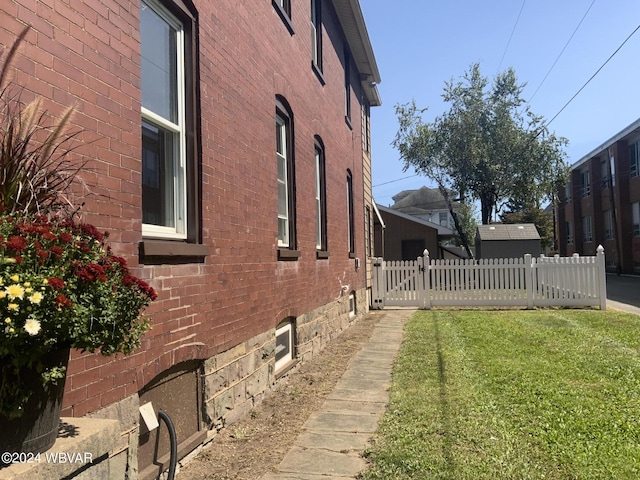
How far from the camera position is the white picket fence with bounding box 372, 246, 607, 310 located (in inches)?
518

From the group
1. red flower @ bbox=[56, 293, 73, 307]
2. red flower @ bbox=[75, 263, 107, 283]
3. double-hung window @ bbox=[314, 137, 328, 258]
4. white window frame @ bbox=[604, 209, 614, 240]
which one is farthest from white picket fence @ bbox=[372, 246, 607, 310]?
white window frame @ bbox=[604, 209, 614, 240]

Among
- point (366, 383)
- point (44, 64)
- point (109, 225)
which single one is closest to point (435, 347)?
point (366, 383)

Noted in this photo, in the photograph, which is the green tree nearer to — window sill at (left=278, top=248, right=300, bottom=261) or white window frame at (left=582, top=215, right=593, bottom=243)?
white window frame at (left=582, top=215, right=593, bottom=243)

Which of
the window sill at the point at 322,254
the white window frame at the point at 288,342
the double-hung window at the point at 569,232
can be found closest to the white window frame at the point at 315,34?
the window sill at the point at 322,254

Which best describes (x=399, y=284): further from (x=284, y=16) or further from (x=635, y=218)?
(x=635, y=218)

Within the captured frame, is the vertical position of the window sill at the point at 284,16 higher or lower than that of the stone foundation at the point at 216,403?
higher

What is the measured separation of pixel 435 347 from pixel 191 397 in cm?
521

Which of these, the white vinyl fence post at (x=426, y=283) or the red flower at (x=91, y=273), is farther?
the white vinyl fence post at (x=426, y=283)

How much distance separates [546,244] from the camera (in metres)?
50.2

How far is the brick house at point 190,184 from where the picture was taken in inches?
105

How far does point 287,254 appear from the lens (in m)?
6.26

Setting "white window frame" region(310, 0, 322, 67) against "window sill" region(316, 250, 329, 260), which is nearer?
"window sill" region(316, 250, 329, 260)

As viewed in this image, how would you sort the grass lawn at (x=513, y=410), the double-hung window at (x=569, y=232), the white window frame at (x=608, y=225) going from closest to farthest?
the grass lawn at (x=513, y=410)
the white window frame at (x=608, y=225)
the double-hung window at (x=569, y=232)

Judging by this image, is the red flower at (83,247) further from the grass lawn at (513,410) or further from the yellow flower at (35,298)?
the grass lawn at (513,410)
